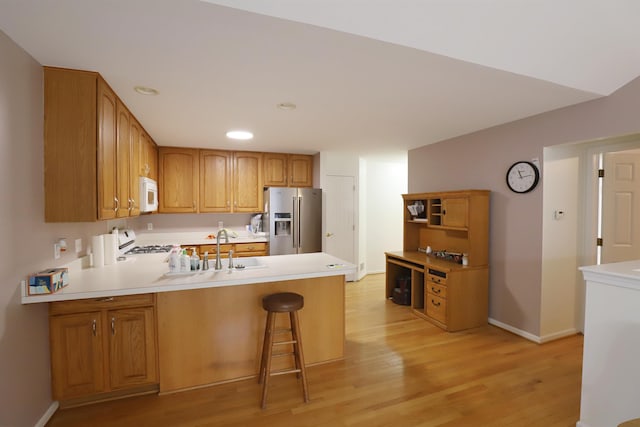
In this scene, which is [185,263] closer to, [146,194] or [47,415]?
[47,415]

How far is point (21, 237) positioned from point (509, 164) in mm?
4085

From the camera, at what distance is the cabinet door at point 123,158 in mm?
2475

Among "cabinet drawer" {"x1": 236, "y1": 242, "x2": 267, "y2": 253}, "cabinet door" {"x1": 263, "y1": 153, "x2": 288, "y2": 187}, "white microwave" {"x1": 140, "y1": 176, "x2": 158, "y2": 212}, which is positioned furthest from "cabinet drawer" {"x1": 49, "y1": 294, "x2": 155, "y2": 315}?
"cabinet door" {"x1": 263, "y1": 153, "x2": 288, "y2": 187}

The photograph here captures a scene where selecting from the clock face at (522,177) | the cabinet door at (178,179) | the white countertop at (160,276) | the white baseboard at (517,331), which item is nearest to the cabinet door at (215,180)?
the cabinet door at (178,179)

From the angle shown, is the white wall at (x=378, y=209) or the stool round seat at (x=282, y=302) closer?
the stool round seat at (x=282, y=302)

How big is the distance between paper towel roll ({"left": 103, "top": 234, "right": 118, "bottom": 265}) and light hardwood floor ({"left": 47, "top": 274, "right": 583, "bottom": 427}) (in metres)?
1.13

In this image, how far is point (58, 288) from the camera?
1866 millimetres

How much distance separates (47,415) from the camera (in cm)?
194

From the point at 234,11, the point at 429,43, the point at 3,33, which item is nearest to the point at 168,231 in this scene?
the point at 3,33

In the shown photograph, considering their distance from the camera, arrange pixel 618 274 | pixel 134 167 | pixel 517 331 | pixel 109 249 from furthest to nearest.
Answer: pixel 517 331 < pixel 134 167 < pixel 109 249 < pixel 618 274

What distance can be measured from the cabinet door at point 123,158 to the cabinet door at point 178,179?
1.72 m

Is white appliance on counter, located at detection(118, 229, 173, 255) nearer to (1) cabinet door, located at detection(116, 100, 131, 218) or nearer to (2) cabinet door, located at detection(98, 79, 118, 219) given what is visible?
(1) cabinet door, located at detection(116, 100, 131, 218)

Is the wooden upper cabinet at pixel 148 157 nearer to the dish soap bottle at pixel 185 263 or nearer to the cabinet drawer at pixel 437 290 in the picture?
the dish soap bottle at pixel 185 263

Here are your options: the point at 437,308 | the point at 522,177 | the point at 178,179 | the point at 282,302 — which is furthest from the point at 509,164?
the point at 178,179
